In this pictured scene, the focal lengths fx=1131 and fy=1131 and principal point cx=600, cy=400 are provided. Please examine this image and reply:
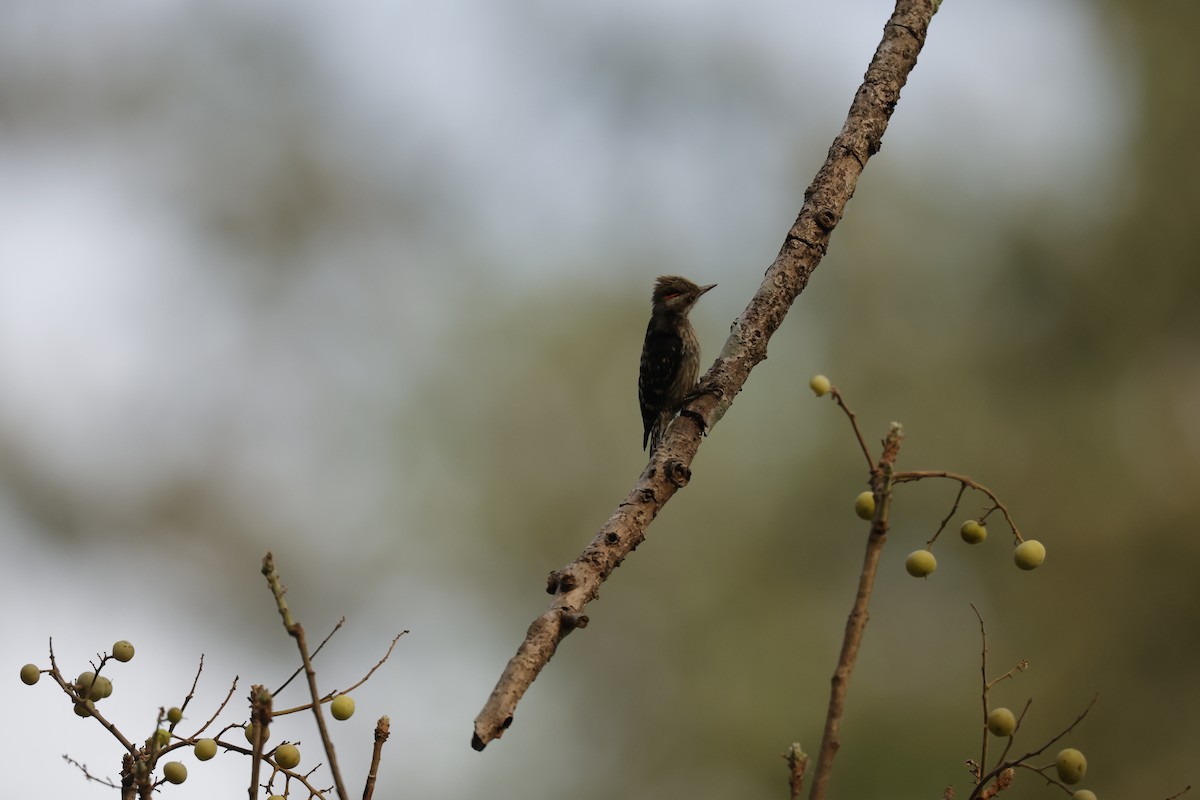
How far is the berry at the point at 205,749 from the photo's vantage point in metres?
2.29

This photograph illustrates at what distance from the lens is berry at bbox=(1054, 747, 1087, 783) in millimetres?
2043

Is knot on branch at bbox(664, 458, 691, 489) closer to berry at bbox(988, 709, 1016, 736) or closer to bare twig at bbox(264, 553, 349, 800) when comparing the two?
berry at bbox(988, 709, 1016, 736)

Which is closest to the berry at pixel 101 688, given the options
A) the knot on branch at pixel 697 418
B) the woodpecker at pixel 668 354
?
the knot on branch at pixel 697 418

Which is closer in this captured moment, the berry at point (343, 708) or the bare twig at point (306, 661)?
the bare twig at point (306, 661)

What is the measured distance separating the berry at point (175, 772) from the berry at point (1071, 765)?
5.76 feet

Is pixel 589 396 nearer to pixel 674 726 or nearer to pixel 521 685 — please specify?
pixel 674 726

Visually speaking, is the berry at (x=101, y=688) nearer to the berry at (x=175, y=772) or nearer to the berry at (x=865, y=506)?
the berry at (x=175, y=772)

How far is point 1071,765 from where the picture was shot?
6.74 feet

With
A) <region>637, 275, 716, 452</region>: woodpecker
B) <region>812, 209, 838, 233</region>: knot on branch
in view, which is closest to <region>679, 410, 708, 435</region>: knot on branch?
<region>812, 209, 838, 233</region>: knot on branch

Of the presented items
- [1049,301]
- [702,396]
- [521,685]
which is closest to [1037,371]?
[1049,301]

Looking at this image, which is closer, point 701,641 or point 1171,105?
point 701,641

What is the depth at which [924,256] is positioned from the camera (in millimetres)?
13227

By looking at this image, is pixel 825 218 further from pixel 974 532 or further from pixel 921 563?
pixel 921 563

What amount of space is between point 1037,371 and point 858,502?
10.9 metres
